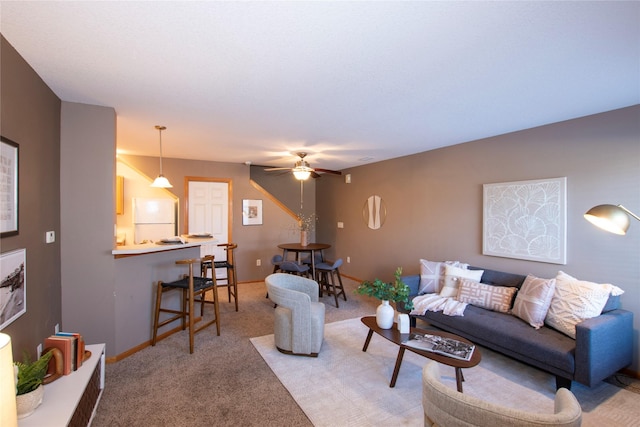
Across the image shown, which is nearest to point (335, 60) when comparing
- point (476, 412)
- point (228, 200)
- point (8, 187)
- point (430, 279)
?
point (476, 412)

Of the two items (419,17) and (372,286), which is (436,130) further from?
(419,17)

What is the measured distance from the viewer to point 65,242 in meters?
2.79

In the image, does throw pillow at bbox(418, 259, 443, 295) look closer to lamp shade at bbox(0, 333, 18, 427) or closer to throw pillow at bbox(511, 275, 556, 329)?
throw pillow at bbox(511, 275, 556, 329)

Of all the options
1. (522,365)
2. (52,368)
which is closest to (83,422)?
(52,368)

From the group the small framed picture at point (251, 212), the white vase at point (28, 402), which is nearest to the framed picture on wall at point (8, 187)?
the white vase at point (28, 402)

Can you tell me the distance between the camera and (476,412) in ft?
3.71

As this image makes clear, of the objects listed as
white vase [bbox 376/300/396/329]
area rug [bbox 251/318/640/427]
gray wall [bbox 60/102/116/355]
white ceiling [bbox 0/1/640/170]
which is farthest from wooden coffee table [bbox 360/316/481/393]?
gray wall [bbox 60/102/116/355]

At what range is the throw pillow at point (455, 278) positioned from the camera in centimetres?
369

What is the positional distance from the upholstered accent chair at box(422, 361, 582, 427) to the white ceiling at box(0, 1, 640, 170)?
170cm

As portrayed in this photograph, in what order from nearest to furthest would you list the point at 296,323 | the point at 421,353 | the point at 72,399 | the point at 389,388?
the point at 72,399, the point at 421,353, the point at 389,388, the point at 296,323

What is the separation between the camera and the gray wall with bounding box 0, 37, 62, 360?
1.88m

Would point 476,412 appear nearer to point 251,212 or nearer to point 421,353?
point 421,353

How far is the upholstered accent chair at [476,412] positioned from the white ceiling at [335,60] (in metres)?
1.70

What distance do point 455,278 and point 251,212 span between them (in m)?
4.07
